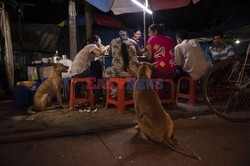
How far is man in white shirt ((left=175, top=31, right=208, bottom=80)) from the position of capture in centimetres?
487

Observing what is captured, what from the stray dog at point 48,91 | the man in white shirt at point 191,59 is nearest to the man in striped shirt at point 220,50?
the man in white shirt at point 191,59

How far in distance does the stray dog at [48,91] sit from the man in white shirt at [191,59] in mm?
3019

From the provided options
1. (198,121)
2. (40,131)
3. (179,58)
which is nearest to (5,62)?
(40,131)

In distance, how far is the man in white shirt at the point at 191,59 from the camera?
192 inches

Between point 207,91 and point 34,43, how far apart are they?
23.8 feet

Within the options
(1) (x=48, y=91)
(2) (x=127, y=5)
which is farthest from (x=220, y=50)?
(1) (x=48, y=91)

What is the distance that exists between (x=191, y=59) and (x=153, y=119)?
2677 mm

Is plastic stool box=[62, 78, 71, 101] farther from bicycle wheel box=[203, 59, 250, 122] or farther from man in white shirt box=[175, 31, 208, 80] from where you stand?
bicycle wheel box=[203, 59, 250, 122]

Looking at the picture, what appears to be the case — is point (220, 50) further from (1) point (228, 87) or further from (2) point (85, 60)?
(2) point (85, 60)

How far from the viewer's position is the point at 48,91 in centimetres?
516

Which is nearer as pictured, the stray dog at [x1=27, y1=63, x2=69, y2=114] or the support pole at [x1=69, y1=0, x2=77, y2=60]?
the stray dog at [x1=27, y1=63, x2=69, y2=114]

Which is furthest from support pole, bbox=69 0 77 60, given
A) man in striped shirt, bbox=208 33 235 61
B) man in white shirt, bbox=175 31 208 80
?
man in striped shirt, bbox=208 33 235 61

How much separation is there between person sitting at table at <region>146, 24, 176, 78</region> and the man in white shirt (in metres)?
0.39

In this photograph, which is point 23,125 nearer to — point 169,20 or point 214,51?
point 214,51
